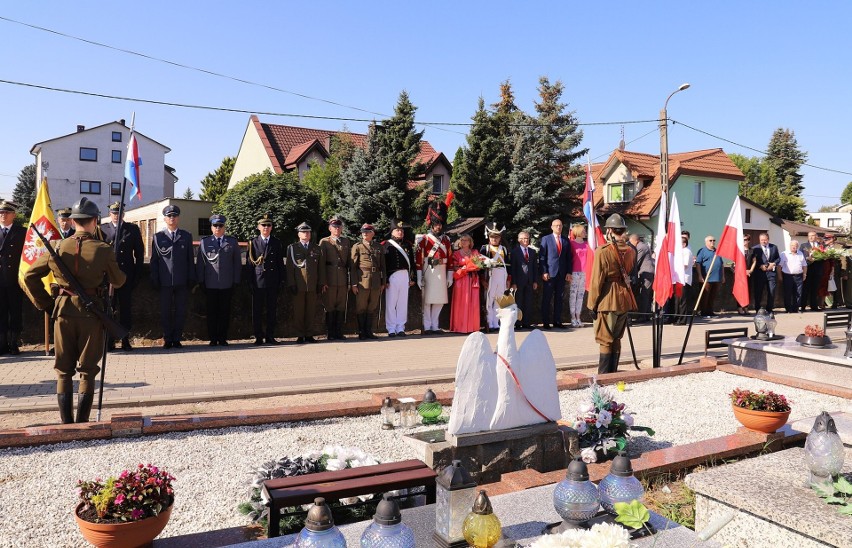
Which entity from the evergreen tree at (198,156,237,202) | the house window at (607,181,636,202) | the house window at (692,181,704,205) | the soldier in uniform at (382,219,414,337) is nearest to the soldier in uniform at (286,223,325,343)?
the soldier in uniform at (382,219,414,337)

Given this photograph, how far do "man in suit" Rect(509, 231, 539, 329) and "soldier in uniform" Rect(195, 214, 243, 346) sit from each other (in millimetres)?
5587

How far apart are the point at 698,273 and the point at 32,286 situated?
1556 cm

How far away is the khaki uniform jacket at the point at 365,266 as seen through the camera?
1194 centimetres

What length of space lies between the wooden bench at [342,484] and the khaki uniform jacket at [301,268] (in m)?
7.48

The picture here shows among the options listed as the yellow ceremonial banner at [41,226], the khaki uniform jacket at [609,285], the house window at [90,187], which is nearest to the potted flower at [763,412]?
the khaki uniform jacket at [609,285]

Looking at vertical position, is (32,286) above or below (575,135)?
below

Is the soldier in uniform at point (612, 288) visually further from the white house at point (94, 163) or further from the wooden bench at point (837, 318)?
the white house at point (94, 163)

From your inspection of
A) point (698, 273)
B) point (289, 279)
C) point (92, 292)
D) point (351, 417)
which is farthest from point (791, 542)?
point (698, 273)

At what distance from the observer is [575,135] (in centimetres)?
3444

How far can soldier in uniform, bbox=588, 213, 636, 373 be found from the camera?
27.6 feet

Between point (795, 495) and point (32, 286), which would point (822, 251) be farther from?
point (32, 286)

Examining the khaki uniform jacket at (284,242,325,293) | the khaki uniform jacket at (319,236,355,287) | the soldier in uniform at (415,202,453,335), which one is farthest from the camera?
the soldier in uniform at (415,202,453,335)

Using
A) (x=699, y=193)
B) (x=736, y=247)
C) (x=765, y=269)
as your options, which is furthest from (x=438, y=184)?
(x=736, y=247)

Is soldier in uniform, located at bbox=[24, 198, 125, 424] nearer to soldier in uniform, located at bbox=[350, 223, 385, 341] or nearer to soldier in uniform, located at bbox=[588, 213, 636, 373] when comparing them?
soldier in uniform, located at bbox=[588, 213, 636, 373]
